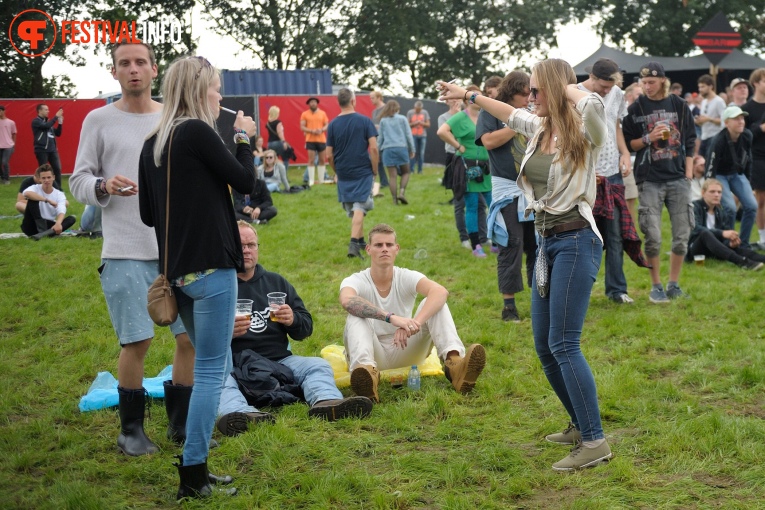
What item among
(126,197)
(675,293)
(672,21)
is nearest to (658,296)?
(675,293)

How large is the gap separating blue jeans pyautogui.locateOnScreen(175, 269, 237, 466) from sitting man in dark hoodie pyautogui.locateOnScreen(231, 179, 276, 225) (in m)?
9.32

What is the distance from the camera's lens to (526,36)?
41219 mm

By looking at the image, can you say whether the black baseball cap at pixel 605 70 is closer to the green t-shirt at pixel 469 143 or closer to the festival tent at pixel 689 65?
the green t-shirt at pixel 469 143

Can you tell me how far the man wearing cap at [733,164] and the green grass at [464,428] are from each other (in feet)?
6.85

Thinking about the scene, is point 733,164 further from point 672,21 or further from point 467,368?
point 672,21

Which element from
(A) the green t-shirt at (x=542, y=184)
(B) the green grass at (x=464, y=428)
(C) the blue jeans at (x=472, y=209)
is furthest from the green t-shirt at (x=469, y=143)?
(A) the green t-shirt at (x=542, y=184)

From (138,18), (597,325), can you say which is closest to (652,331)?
(597,325)

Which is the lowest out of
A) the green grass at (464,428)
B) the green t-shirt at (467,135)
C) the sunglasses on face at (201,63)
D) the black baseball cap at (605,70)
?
the green grass at (464,428)

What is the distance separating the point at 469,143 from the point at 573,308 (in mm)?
6204

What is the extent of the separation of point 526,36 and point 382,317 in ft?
125

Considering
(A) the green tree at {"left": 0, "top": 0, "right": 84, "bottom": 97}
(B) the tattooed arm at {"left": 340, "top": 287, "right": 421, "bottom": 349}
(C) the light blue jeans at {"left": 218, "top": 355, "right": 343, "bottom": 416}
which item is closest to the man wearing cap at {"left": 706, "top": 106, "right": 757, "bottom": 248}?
(B) the tattooed arm at {"left": 340, "top": 287, "right": 421, "bottom": 349}

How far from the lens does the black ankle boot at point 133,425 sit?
177 inches

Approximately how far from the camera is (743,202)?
10.4 meters

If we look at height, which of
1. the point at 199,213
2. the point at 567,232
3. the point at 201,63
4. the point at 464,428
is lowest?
the point at 464,428
